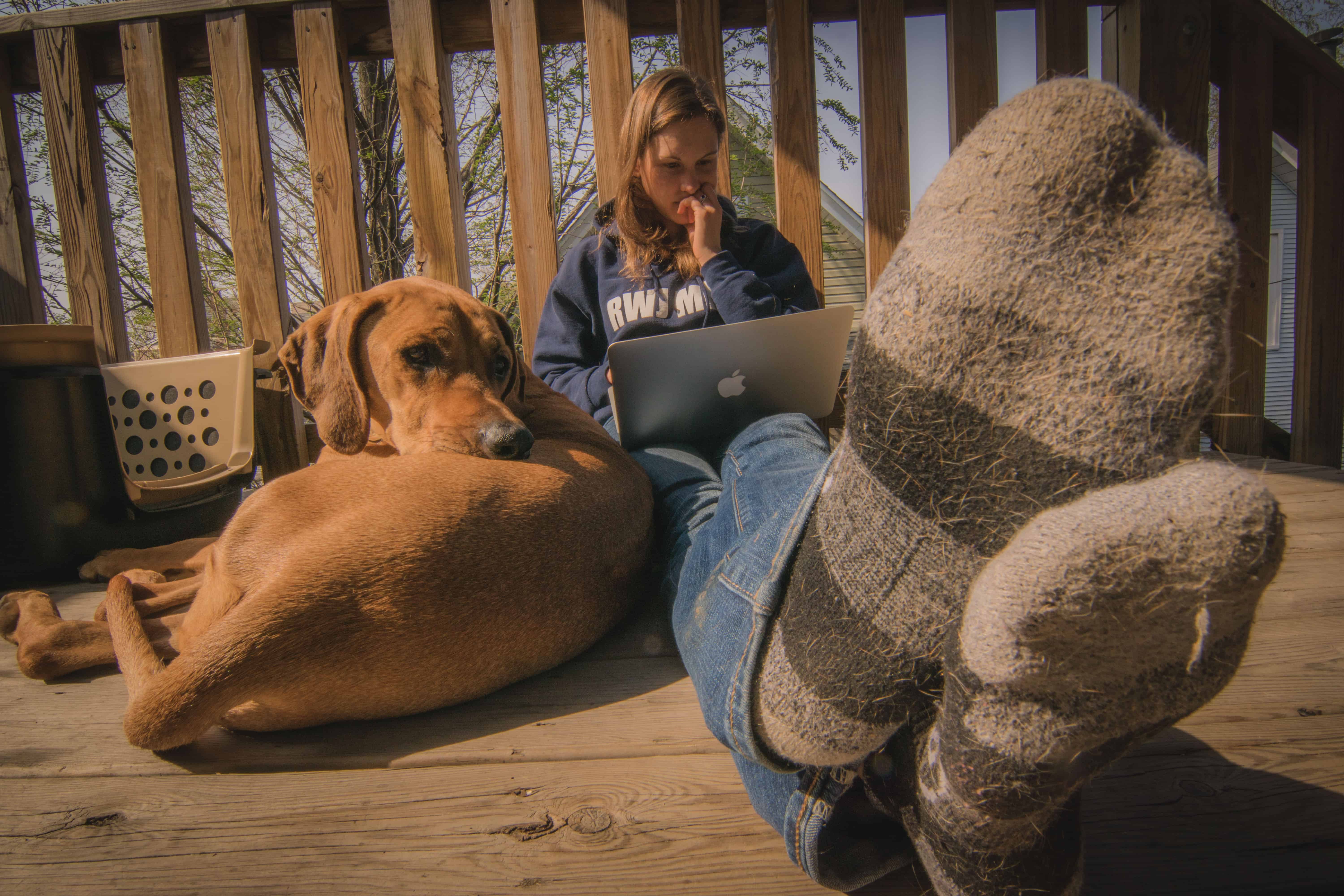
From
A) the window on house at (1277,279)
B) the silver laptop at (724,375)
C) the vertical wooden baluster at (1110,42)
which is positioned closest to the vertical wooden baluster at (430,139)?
the silver laptop at (724,375)

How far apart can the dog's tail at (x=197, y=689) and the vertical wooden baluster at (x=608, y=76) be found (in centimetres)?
235

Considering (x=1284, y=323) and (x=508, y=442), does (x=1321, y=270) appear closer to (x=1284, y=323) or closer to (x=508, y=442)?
(x=508, y=442)

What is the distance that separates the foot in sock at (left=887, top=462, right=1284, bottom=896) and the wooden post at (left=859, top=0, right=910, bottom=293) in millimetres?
2601

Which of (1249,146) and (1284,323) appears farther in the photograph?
(1284,323)

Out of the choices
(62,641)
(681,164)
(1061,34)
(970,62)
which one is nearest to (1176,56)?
(1061,34)

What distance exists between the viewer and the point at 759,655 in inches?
34.4

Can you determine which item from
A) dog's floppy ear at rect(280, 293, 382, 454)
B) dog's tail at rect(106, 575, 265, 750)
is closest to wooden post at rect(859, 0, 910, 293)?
dog's floppy ear at rect(280, 293, 382, 454)

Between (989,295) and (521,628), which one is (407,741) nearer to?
(521,628)

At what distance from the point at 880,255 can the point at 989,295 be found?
2596mm

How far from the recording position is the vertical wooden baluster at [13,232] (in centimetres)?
303

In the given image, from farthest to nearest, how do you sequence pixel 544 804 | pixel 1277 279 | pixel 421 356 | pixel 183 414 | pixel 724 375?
pixel 1277 279 < pixel 183 414 < pixel 421 356 < pixel 724 375 < pixel 544 804

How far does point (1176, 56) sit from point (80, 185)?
16.6ft

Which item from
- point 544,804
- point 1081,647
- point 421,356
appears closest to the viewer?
point 1081,647

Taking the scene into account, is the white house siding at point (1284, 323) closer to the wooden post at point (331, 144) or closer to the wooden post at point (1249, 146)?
the wooden post at point (1249, 146)
